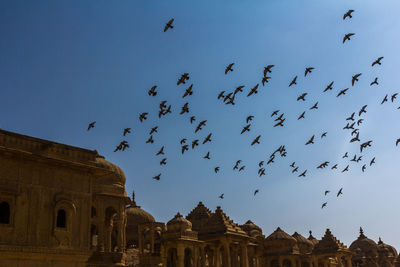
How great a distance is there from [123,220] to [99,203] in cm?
218

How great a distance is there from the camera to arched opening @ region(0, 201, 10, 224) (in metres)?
19.1

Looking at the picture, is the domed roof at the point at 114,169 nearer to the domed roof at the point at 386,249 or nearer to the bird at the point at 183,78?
the bird at the point at 183,78

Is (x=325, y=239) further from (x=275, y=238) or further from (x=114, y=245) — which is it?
(x=114, y=245)

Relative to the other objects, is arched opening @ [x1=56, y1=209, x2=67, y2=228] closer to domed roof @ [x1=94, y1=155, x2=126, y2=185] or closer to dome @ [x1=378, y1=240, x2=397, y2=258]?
domed roof @ [x1=94, y1=155, x2=126, y2=185]

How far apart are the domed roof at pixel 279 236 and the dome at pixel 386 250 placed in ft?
104

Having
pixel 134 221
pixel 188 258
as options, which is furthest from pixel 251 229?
pixel 134 221

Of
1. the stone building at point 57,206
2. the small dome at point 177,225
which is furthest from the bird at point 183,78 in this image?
the small dome at point 177,225

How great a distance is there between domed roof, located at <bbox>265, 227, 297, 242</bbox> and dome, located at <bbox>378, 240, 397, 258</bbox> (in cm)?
3156

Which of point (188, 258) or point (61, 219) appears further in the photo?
point (188, 258)

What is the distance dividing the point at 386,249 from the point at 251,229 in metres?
34.6

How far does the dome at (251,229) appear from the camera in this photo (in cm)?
5166

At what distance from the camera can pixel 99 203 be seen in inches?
1116

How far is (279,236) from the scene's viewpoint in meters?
50.7

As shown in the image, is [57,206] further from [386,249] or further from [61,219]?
[386,249]
